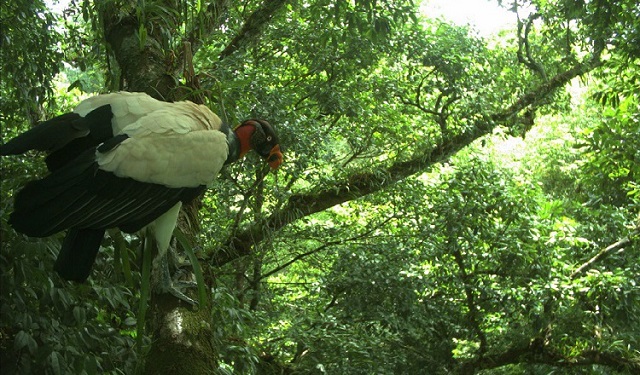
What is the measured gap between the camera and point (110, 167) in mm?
1294

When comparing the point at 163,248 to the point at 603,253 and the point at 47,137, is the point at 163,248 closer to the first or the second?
the point at 47,137

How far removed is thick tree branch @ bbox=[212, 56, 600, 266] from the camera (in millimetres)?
4066

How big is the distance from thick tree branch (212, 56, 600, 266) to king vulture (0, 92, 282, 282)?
2330 millimetres

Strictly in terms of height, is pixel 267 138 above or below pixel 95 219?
above

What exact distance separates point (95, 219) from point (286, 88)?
3205 millimetres

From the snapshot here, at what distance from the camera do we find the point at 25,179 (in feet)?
6.87

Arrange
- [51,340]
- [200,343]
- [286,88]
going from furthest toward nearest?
[286,88], [200,343], [51,340]

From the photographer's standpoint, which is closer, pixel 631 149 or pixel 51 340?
pixel 51 340

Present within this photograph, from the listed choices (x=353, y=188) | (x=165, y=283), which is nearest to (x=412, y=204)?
(x=353, y=188)

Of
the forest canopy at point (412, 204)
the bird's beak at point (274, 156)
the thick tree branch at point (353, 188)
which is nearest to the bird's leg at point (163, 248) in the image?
the bird's beak at point (274, 156)

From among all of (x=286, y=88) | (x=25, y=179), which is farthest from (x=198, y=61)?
(x=25, y=179)

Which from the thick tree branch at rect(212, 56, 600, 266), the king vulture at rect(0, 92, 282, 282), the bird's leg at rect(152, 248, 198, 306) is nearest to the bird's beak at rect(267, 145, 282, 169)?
the king vulture at rect(0, 92, 282, 282)

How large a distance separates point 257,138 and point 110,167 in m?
0.42

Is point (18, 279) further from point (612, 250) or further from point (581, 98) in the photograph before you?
point (581, 98)
